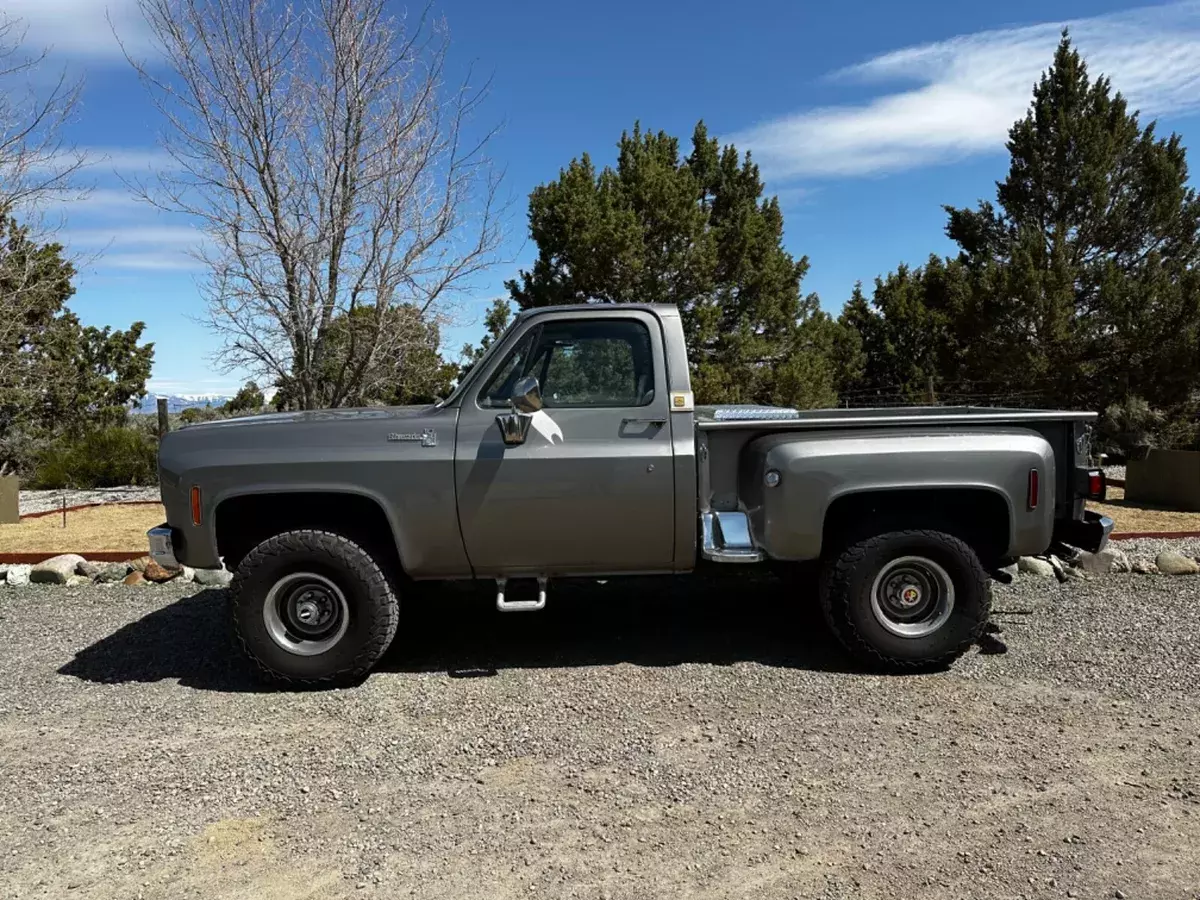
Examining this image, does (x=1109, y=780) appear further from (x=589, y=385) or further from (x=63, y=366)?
(x=63, y=366)

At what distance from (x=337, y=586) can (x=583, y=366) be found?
70.0 inches

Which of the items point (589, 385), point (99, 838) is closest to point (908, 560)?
point (589, 385)

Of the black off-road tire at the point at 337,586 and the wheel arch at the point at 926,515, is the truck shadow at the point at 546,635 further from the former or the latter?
the wheel arch at the point at 926,515

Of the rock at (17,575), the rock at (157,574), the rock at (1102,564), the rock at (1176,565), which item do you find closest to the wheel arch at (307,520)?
the rock at (157,574)

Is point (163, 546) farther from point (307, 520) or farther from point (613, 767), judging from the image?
point (613, 767)

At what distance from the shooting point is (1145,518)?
9.16m

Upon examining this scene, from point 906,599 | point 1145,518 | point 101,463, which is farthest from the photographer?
point 101,463

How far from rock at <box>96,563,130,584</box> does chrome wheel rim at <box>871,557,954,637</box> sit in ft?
19.7

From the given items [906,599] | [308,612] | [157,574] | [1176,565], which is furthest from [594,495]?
[1176,565]

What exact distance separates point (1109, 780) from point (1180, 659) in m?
1.86

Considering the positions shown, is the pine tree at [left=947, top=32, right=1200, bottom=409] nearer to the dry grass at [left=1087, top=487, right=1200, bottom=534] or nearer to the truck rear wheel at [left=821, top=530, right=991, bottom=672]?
the dry grass at [left=1087, top=487, right=1200, bottom=534]

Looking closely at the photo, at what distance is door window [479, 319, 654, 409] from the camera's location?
184 inches

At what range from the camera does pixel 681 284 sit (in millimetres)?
15266

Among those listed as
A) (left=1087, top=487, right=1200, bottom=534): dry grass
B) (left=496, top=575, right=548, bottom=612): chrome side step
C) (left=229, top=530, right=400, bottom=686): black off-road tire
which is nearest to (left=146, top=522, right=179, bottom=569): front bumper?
(left=229, top=530, right=400, bottom=686): black off-road tire
